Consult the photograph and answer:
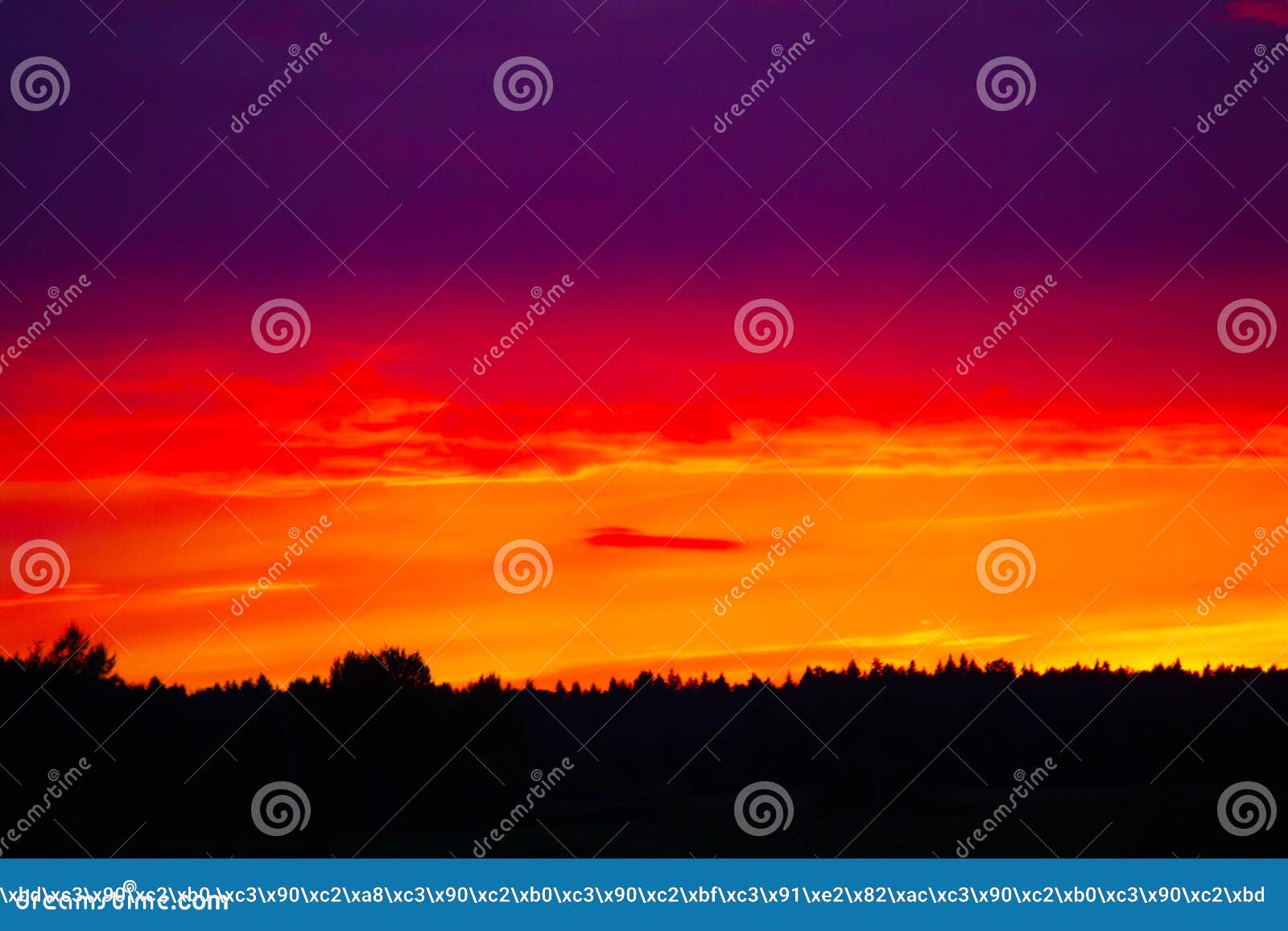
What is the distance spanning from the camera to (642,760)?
166 feet

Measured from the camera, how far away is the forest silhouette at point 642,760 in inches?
1453

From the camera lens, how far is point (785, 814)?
145 feet

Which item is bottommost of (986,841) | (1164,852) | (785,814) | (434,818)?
(434,818)

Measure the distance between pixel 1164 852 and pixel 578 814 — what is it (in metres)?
17.4

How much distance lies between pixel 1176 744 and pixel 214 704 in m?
33.0

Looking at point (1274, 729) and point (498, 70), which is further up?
point (1274, 729)

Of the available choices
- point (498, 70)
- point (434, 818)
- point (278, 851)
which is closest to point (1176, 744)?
point (434, 818)

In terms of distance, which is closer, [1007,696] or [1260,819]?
[1260,819]

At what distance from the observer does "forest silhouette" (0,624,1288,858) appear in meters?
36.9

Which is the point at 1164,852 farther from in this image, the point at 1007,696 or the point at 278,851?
the point at 278,851

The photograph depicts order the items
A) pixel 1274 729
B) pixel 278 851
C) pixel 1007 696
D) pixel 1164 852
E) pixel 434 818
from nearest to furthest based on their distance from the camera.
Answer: pixel 278 851 → pixel 434 818 → pixel 1164 852 → pixel 1274 729 → pixel 1007 696

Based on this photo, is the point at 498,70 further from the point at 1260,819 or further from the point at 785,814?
the point at 1260,819

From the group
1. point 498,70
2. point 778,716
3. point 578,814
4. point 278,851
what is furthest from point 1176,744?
point 498,70

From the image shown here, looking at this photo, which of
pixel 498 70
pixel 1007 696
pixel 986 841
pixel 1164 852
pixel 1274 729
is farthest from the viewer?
pixel 1007 696
